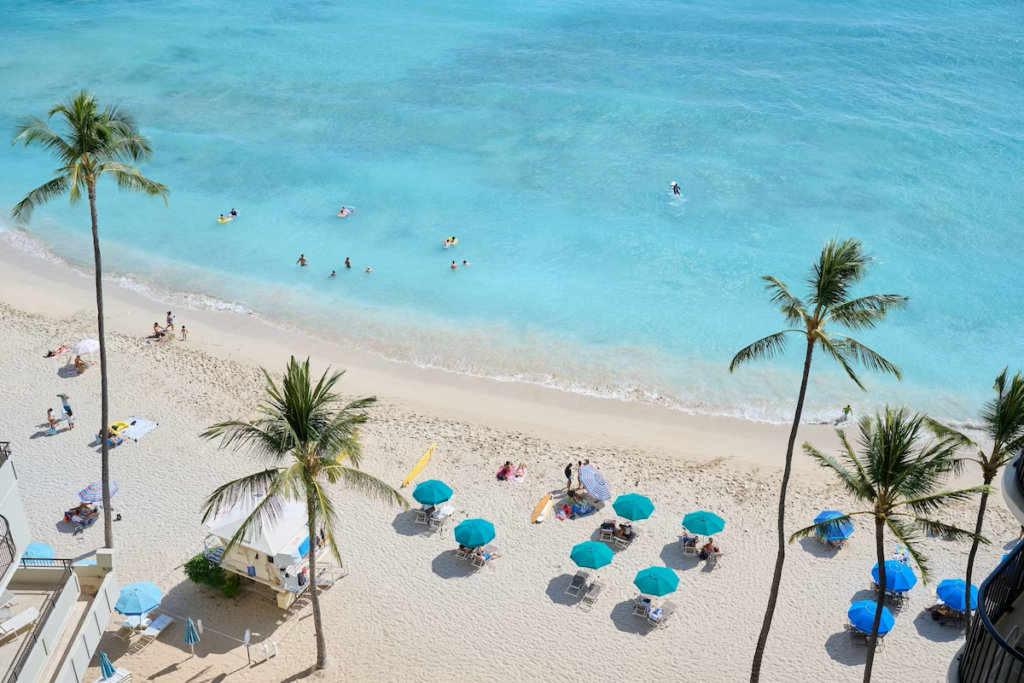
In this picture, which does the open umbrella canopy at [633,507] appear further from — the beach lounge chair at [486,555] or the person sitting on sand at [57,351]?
the person sitting on sand at [57,351]

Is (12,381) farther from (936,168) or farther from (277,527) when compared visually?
(936,168)

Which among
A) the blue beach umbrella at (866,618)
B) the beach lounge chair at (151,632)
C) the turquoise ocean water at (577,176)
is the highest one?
the turquoise ocean water at (577,176)

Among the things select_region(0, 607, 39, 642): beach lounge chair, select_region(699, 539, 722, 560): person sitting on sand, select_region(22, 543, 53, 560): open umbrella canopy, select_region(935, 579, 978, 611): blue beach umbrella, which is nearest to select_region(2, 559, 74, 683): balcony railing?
select_region(0, 607, 39, 642): beach lounge chair

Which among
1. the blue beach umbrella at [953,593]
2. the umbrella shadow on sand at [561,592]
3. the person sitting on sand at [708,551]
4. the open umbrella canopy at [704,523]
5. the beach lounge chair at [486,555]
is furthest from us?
the person sitting on sand at [708,551]

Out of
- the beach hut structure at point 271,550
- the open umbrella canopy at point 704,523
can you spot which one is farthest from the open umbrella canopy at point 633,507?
the beach hut structure at point 271,550

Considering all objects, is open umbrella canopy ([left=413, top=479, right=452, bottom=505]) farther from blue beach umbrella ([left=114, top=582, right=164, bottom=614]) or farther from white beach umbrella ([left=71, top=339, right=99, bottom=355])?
white beach umbrella ([left=71, top=339, right=99, bottom=355])

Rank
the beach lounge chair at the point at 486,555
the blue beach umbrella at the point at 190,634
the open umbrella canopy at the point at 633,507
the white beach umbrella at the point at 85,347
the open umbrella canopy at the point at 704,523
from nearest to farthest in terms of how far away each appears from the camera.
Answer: the blue beach umbrella at the point at 190,634 < the beach lounge chair at the point at 486,555 < the open umbrella canopy at the point at 704,523 < the open umbrella canopy at the point at 633,507 < the white beach umbrella at the point at 85,347

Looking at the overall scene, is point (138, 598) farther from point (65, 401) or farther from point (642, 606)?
point (642, 606)

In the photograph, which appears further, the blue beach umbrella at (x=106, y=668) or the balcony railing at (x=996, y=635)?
the blue beach umbrella at (x=106, y=668)
